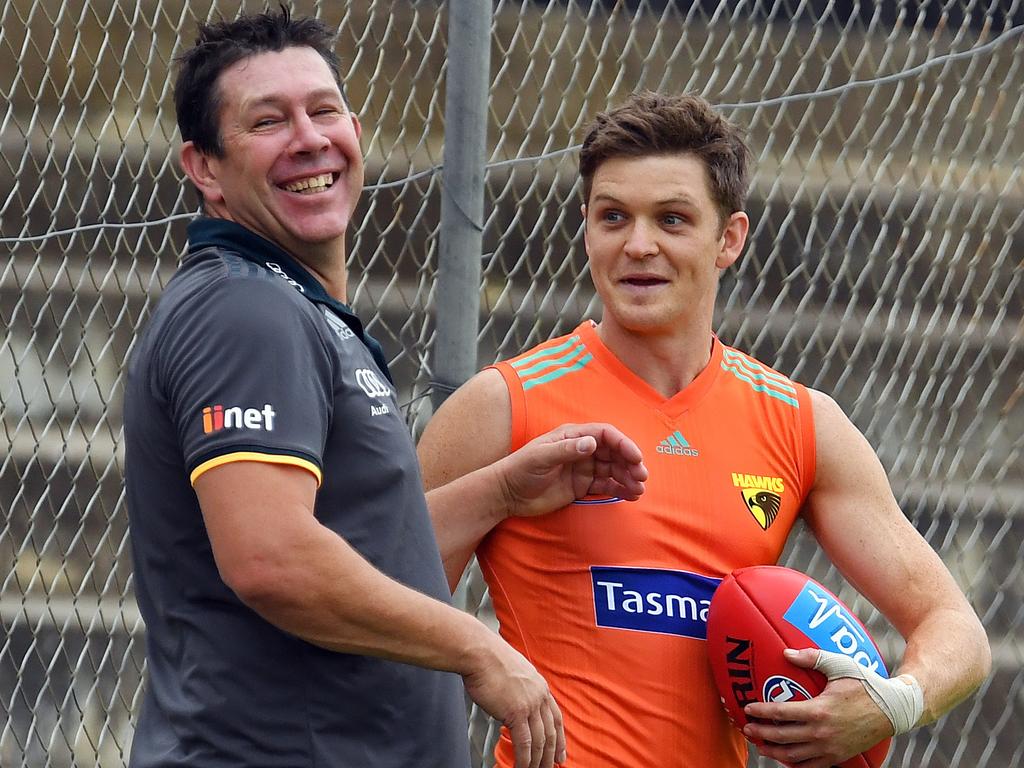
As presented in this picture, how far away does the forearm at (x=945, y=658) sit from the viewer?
2.46 metres

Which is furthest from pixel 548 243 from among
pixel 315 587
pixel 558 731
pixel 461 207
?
pixel 315 587

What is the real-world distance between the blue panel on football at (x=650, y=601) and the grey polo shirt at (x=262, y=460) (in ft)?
1.72

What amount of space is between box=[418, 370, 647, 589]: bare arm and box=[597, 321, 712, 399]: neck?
263mm

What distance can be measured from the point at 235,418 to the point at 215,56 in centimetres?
68

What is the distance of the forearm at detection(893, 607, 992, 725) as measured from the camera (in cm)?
246

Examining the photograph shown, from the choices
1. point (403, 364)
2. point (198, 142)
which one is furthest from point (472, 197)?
point (198, 142)

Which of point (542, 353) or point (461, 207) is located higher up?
point (461, 207)

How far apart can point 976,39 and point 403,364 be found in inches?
76.8

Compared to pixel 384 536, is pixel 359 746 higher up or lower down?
lower down

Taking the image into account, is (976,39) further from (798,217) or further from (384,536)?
(384,536)

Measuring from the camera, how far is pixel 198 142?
2.12m

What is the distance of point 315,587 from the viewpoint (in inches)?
68.6

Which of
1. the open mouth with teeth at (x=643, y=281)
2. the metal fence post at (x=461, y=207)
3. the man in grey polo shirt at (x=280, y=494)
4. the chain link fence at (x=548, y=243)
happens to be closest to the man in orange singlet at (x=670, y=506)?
the open mouth with teeth at (x=643, y=281)

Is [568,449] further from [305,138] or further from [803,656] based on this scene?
[305,138]
